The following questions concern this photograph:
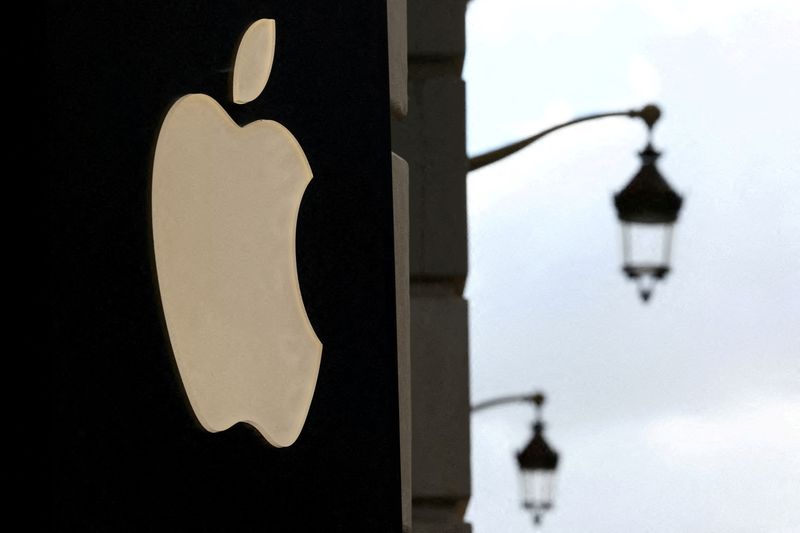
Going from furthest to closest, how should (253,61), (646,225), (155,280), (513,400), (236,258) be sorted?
(513,400), (646,225), (253,61), (236,258), (155,280)

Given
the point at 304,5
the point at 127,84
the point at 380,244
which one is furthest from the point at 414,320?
the point at 127,84

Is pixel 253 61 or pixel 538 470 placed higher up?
pixel 253 61

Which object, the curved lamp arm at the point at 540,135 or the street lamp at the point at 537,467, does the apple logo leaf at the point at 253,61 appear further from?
the street lamp at the point at 537,467

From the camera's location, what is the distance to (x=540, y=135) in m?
8.92

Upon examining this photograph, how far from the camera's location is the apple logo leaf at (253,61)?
3.89 meters

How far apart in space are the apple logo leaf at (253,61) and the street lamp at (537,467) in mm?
11412

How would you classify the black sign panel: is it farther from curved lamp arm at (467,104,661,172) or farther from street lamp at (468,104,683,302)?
street lamp at (468,104,683,302)

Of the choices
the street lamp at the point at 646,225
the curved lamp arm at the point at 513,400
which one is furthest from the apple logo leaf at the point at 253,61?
the curved lamp arm at the point at 513,400

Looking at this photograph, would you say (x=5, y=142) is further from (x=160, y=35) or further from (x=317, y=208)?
(x=317, y=208)

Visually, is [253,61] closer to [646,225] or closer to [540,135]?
[540,135]

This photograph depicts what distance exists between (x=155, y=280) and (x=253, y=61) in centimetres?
87

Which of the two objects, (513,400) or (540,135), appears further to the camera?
(513,400)

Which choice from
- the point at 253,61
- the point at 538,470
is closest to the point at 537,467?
the point at 538,470

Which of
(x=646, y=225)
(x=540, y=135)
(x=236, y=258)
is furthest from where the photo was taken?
(x=646, y=225)
